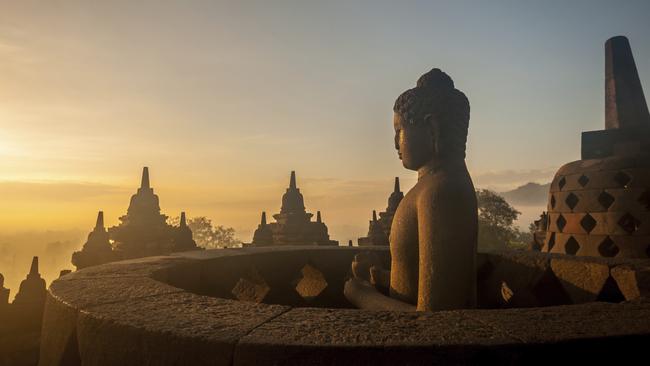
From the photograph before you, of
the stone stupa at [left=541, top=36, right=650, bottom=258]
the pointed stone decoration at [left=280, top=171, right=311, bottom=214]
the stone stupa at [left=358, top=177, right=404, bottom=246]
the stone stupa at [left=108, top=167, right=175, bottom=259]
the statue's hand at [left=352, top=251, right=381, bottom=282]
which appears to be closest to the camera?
the statue's hand at [left=352, top=251, right=381, bottom=282]

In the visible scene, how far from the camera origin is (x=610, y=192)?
221 inches

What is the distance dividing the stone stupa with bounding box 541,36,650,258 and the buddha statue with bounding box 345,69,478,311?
4422 mm

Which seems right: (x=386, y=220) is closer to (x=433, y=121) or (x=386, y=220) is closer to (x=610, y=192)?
(x=610, y=192)

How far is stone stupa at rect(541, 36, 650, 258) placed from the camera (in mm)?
5379

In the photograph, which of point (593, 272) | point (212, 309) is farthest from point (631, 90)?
point (212, 309)

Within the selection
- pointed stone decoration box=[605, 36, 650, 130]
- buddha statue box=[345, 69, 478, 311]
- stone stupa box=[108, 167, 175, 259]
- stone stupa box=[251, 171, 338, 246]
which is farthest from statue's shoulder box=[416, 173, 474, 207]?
stone stupa box=[251, 171, 338, 246]

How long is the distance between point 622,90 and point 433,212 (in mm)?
7384

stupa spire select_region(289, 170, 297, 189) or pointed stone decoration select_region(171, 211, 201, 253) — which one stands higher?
stupa spire select_region(289, 170, 297, 189)

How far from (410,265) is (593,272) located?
1.61 metres

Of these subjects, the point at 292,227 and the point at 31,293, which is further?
the point at 292,227

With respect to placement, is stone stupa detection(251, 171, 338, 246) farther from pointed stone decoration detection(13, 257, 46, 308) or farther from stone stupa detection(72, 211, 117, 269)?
pointed stone decoration detection(13, 257, 46, 308)

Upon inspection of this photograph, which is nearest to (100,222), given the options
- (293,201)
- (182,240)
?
(182,240)

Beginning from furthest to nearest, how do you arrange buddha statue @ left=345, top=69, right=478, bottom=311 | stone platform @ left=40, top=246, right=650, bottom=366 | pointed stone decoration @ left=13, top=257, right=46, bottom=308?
1. pointed stone decoration @ left=13, top=257, right=46, bottom=308
2. buddha statue @ left=345, top=69, right=478, bottom=311
3. stone platform @ left=40, top=246, right=650, bottom=366

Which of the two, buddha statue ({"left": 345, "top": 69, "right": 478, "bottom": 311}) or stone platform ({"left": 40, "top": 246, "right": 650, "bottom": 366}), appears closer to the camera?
stone platform ({"left": 40, "top": 246, "right": 650, "bottom": 366})
